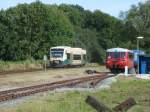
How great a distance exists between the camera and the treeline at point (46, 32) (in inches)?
3898

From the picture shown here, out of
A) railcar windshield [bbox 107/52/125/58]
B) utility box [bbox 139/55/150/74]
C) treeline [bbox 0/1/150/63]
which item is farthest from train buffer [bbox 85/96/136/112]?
treeline [bbox 0/1/150/63]

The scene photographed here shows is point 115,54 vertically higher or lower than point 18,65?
higher

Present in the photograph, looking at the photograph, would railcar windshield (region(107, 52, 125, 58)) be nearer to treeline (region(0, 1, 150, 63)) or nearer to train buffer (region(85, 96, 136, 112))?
treeline (region(0, 1, 150, 63))

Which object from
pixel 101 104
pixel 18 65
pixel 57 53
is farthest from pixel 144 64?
pixel 101 104

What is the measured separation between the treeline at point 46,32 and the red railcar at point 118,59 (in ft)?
111

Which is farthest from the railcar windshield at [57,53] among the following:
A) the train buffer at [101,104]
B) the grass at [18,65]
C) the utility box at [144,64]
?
the train buffer at [101,104]

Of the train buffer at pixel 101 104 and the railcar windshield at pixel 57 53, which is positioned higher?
the railcar windshield at pixel 57 53

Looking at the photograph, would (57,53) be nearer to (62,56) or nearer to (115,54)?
(62,56)

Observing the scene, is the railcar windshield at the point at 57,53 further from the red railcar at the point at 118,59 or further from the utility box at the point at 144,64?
the utility box at the point at 144,64

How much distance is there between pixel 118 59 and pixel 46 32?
4206 cm

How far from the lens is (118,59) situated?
63344 millimetres

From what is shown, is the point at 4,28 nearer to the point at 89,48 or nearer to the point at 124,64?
the point at 89,48

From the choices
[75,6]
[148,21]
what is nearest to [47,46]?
[148,21]

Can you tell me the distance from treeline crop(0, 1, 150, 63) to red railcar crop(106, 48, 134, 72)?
3384 centimetres
